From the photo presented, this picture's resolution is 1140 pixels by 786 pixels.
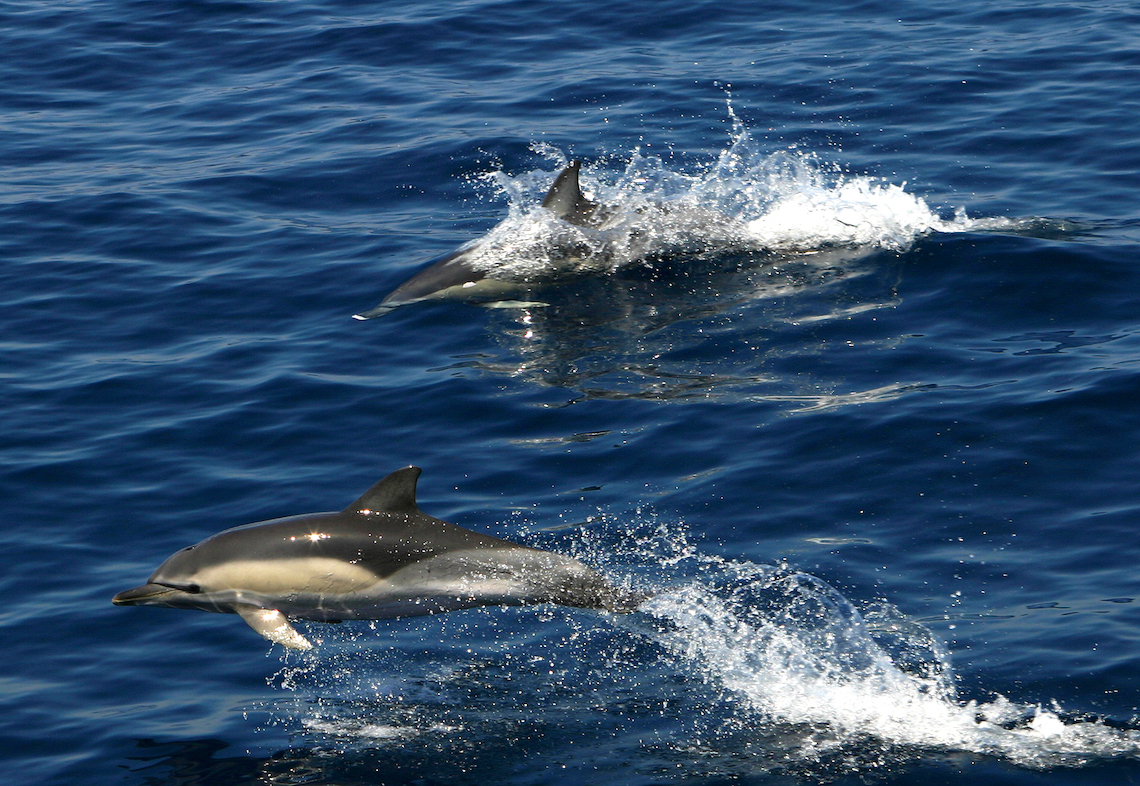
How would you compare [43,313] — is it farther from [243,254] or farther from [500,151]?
[500,151]

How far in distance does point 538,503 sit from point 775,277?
4.82m

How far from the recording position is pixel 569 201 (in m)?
15.4

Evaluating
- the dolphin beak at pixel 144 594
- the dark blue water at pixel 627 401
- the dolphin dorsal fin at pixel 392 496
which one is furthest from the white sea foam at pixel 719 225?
the dolphin beak at pixel 144 594

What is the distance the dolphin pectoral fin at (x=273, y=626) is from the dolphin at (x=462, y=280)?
20.2 feet

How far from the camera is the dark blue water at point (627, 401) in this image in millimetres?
8445

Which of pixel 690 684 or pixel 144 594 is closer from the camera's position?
pixel 690 684

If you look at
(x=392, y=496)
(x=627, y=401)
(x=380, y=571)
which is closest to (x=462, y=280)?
(x=627, y=401)

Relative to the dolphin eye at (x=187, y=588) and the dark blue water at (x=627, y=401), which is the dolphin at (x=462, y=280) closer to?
the dark blue water at (x=627, y=401)

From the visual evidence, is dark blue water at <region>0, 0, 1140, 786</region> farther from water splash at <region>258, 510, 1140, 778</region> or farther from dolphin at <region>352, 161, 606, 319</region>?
dolphin at <region>352, 161, 606, 319</region>

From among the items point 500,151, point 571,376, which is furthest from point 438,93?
point 571,376

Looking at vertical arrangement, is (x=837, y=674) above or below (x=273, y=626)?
below

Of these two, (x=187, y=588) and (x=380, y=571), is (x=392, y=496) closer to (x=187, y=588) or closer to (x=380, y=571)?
(x=380, y=571)

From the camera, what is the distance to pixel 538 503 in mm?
10781

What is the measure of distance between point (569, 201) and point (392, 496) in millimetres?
7216
